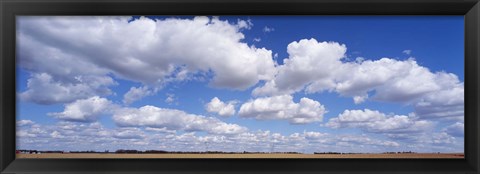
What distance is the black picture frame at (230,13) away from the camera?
61.6 inches

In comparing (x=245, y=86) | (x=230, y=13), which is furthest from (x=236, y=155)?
(x=230, y=13)

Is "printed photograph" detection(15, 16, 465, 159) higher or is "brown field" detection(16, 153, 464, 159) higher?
"printed photograph" detection(15, 16, 465, 159)

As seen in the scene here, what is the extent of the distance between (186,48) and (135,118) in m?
0.32

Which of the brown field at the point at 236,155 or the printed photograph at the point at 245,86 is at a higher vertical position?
the printed photograph at the point at 245,86

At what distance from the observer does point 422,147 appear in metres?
1.69

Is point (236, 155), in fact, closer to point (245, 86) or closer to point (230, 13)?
point (245, 86)

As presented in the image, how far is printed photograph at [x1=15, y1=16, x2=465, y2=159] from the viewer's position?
5.48ft

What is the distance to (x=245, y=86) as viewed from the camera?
1.73 m

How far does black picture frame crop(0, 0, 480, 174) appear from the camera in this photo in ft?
5.14

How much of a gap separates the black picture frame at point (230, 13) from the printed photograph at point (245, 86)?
0.07 metres

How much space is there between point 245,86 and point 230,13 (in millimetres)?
287

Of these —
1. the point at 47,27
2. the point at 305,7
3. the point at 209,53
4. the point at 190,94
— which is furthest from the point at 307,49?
the point at 47,27

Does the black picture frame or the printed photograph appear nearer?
the black picture frame

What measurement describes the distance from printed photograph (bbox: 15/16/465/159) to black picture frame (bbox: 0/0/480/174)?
68 millimetres
